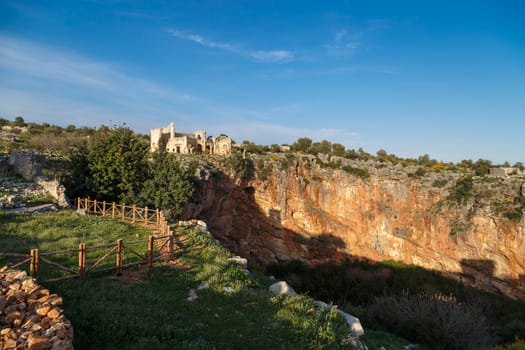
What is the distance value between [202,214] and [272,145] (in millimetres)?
24841

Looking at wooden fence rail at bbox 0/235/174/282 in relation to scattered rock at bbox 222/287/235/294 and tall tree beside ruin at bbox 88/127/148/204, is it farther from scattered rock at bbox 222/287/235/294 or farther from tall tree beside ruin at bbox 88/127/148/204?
tall tree beside ruin at bbox 88/127/148/204

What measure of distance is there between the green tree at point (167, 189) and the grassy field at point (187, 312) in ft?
36.8

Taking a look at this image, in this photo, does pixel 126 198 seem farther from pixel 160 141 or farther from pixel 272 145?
pixel 272 145

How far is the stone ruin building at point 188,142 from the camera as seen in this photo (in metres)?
40.1

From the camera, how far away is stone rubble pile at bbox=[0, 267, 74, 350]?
462 cm

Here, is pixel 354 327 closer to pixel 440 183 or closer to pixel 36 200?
pixel 36 200

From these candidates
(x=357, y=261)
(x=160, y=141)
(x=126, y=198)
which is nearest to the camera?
(x=126, y=198)

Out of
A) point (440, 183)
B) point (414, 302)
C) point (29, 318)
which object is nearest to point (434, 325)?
point (414, 302)

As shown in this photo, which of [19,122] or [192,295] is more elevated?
[19,122]

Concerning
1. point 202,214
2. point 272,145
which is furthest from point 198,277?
point 272,145

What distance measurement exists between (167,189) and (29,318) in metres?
18.7

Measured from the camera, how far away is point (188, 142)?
40531 millimetres

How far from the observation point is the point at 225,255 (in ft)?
40.3

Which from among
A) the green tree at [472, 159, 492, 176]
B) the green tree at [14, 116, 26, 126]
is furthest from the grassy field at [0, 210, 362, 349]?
the green tree at [14, 116, 26, 126]
